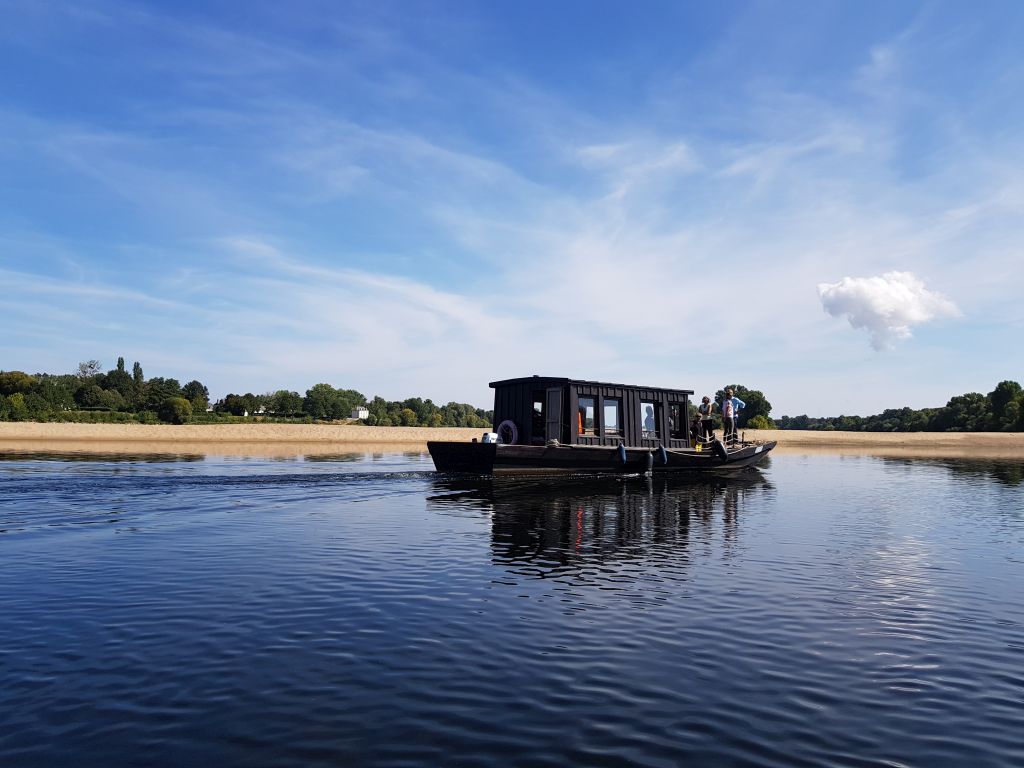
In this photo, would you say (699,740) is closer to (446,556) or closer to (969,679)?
(969,679)

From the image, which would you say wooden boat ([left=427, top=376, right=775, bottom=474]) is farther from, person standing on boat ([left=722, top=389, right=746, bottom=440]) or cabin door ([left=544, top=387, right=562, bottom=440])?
person standing on boat ([left=722, top=389, right=746, bottom=440])

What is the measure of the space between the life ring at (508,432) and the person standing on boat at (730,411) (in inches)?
398

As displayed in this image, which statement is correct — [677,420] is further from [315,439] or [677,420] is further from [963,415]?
[963,415]

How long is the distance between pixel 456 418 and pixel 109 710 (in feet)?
454

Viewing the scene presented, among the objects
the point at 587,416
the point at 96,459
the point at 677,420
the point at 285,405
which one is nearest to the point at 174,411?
the point at 285,405

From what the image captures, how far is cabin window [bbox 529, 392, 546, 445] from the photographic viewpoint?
29500 millimetres

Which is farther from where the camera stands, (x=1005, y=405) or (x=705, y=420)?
(x=1005, y=405)

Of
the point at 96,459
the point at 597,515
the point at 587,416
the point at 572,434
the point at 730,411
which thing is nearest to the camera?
the point at 597,515

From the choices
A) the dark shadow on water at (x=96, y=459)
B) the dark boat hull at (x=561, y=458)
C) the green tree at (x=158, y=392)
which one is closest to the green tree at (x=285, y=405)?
the green tree at (x=158, y=392)

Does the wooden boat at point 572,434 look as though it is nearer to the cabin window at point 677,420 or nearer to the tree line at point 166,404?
the cabin window at point 677,420

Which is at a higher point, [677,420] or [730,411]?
[730,411]

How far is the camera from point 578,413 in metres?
29.4

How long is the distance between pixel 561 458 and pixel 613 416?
396 centimetres

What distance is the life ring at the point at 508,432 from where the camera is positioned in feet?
96.8
